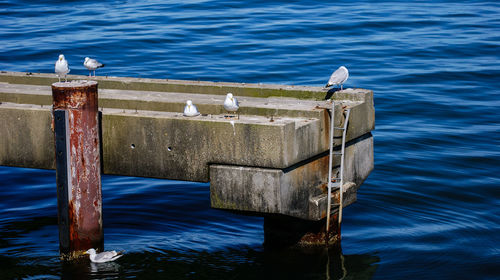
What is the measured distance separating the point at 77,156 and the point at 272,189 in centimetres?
261

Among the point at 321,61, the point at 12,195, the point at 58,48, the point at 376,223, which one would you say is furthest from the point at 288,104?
the point at 58,48

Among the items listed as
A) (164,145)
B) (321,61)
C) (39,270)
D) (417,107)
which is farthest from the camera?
(321,61)

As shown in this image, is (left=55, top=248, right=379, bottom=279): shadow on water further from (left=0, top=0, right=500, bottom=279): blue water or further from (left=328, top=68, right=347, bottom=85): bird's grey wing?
(left=328, top=68, right=347, bottom=85): bird's grey wing

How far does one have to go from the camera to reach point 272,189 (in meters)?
9.52

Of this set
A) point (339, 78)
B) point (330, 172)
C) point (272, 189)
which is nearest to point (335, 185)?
point (330, 172)

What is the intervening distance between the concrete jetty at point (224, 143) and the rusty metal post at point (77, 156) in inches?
13.9

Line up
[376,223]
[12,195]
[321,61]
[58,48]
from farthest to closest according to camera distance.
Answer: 1. [58,48]
2. [321,61]
3. [12,195]
4. [376,223]

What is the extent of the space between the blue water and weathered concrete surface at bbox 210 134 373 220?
1340mm

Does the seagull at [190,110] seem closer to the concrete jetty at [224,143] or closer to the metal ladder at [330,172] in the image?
the concrete jetty at [224,143]

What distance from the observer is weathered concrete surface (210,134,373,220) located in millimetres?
9547

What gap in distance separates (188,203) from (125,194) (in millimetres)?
1397

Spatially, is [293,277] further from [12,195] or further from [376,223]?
[12,195]

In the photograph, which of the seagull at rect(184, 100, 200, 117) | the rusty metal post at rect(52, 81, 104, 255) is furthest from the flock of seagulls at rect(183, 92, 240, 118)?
the rusty metal post at rect(52, 81, 104, 255)

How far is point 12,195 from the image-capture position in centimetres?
1459
